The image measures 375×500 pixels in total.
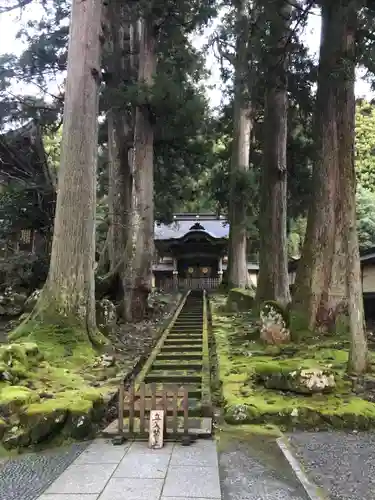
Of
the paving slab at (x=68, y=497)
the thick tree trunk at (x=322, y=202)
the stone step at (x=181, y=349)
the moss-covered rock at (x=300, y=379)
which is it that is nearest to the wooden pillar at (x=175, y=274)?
the stone step at (x=181, y=349)

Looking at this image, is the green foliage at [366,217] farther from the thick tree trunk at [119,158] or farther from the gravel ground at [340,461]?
the gravel ground at [340,461]

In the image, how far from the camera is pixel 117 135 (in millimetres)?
15125

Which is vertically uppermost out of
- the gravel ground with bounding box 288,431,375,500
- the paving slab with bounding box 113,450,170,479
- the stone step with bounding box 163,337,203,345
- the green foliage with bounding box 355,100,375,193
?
the green foliage with bounding box 355,100,375,193

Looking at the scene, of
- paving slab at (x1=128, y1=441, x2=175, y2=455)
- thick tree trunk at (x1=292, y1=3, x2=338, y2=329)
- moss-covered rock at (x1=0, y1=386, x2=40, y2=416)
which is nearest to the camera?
paving slab at (x1=128, y1=441, x2=175, y2=455)

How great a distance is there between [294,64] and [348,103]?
11.7 feet

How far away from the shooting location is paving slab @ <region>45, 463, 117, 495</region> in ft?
10.9

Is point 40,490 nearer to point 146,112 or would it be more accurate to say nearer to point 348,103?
point 348,103

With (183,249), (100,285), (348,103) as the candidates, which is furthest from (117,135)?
(183,249)

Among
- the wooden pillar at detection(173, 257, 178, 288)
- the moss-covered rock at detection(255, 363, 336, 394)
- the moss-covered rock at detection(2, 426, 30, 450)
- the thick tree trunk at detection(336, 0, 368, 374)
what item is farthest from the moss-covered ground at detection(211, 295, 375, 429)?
the wooden pillar at detection(173, 257, 178, 288)

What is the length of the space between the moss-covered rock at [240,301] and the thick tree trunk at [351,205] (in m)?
7.87

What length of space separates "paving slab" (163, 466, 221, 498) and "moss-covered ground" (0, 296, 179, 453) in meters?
1.39

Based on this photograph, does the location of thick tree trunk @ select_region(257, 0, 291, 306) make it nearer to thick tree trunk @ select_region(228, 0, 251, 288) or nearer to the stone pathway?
thick tree trunk @ select_region(228, 0, 251, 288)

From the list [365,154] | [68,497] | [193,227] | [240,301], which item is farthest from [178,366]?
[365,154]

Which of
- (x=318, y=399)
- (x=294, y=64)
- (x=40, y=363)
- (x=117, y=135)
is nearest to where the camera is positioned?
(x=318, y=399)
